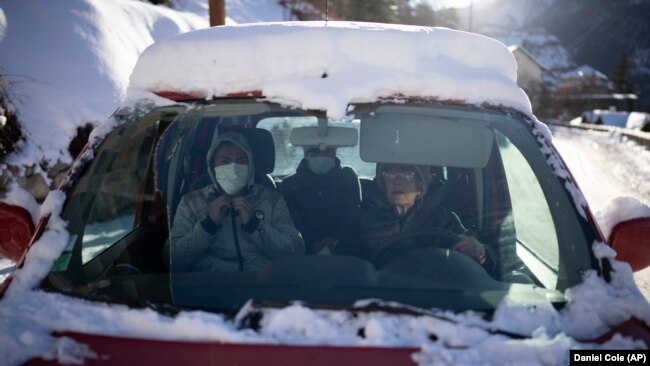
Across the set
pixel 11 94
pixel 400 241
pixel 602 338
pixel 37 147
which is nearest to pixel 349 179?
pixel 400 241

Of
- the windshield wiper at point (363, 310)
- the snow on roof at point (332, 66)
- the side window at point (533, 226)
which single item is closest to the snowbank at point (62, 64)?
the snow on roof at point (332, 66)

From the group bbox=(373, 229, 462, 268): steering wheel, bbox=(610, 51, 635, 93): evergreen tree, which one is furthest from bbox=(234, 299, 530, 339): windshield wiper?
bbox=(610, 51, 635, 93): evergreen tree

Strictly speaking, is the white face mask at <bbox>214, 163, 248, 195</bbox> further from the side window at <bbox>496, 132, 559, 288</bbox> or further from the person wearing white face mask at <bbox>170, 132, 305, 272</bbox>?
the side window at <bbox>496, 132, 559, 288</bbox>

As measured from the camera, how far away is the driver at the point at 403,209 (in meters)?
2.07

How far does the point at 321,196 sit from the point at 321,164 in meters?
0.37

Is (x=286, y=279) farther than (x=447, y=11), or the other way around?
(x=447, y=11)

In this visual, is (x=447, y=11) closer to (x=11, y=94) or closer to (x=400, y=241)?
(x=11, y=94)

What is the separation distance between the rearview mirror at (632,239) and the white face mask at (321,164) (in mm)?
1391

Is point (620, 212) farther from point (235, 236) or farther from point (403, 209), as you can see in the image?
point (235, 236)

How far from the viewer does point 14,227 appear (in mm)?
1703

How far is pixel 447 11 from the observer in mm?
60531

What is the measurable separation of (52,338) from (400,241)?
1.19 meters

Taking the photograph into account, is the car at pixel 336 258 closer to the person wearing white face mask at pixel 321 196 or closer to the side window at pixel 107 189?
the side window at pixel 107 189

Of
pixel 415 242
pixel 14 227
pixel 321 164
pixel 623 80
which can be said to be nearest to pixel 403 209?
pixel 415 242
